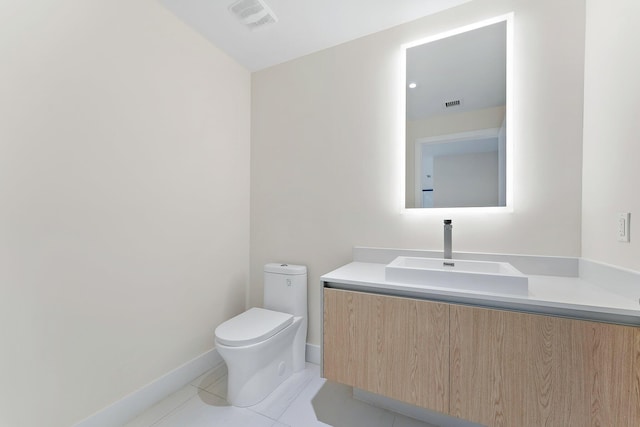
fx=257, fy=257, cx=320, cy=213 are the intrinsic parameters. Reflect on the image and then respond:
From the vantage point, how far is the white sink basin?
104 cm

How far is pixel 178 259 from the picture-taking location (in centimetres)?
170

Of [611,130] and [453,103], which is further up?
[453,103]

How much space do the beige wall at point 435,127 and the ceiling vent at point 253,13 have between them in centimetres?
113

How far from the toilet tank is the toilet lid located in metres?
0.10

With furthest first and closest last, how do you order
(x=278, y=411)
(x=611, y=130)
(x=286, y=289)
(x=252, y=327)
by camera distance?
(x=286, y=289) < (x=252, y=327) < (x=278, y=411) < (x=611, y=130)

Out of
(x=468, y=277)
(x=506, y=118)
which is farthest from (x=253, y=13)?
(x=468, y=277)

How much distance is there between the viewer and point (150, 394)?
149cm

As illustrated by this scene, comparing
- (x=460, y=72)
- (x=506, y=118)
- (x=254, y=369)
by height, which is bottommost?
(x=254, y=369)

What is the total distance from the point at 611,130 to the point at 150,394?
2667mm

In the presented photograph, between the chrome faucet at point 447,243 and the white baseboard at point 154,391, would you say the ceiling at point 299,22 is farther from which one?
the white baseboard at point 154,391

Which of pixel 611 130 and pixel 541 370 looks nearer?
pixel 541 370

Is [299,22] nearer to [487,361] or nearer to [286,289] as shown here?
[286,289]

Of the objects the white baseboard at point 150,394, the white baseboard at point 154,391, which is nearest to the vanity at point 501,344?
the white baseboard at point 154,391

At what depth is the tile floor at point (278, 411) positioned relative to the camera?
4.48 feet
